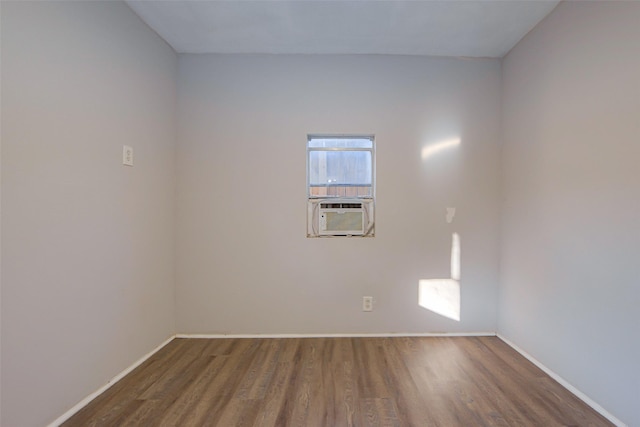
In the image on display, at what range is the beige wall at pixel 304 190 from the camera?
2502 millimetres

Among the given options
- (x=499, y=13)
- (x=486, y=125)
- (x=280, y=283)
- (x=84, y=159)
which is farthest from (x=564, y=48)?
(x=84, y=159)

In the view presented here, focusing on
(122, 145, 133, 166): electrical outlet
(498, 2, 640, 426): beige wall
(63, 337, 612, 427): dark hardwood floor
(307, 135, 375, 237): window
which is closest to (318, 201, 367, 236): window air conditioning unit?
(307, 135, 375, 237): window

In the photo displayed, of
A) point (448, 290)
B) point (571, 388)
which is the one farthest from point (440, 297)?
point (571, 388)

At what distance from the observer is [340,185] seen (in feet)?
8.61

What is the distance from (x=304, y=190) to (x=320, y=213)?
0.25 meters

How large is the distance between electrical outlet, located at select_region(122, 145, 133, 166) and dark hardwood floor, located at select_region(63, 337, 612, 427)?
4.80 ft

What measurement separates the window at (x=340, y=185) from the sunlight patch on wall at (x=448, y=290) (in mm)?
698

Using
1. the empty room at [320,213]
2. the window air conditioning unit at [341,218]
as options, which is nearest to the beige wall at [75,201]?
the empty room at [320,213]

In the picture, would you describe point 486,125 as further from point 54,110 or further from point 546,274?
point 54,110

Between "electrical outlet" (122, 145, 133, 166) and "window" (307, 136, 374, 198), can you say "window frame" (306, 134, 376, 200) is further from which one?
"electrical outlet" (122, 145, 133, 166)

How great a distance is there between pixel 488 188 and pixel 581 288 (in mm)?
1061

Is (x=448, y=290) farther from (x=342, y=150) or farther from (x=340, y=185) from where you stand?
(x=342, y=150)

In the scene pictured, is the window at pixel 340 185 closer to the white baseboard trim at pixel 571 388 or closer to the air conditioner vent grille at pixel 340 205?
the air conditioner vent grille at pixel 340 205

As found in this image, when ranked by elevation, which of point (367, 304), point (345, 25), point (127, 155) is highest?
point (345, 25)
